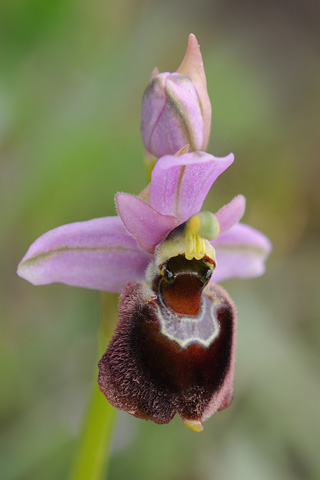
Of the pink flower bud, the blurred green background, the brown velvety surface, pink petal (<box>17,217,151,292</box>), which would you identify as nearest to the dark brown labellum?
the brown velvety surface

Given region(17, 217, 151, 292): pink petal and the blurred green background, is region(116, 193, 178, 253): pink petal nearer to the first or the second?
region(17, 217, 151, 292): pink petal

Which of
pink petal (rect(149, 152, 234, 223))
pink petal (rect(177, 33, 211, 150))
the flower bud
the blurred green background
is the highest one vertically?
pink petal (rect(177, 33, 211, 150))

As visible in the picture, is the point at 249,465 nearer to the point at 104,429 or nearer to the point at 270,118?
the point at 104,429

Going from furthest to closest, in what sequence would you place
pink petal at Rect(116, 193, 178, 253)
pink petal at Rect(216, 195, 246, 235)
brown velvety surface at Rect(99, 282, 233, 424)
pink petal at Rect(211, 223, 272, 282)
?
pink petal at Rect(211, 223, 272, 282)
pink petal at Rect(216, 195, 246, 235)
pink petal at Rect(116, 193, 178, 253)
brown velvety surface at Rect(99, 282, 233, 424)

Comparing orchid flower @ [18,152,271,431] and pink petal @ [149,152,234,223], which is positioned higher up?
pink petal @ [149,152,234,223]

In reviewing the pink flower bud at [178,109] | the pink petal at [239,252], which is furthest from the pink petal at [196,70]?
the pink petal at [239,252]

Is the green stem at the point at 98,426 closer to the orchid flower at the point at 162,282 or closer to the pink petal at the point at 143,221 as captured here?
the orchid flower at the point at 162,282

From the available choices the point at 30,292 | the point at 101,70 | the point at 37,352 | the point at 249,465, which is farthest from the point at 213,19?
the point at 249,465

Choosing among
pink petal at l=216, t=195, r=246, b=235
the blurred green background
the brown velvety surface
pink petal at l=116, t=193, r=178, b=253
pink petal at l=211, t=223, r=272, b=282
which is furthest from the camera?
the blurred green background
